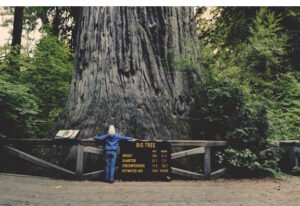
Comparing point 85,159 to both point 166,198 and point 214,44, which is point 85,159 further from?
point 214,44

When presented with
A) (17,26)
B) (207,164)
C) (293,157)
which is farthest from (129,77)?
(17,26)

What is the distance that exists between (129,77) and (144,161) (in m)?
2.74

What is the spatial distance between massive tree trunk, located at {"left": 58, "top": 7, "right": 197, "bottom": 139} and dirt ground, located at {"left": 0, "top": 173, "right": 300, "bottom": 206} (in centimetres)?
183

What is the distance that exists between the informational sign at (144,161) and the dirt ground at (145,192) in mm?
340

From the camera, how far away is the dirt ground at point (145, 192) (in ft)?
16.8

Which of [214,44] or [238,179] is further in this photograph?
[214,44]

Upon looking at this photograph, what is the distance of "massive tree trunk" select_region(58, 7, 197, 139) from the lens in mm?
8352

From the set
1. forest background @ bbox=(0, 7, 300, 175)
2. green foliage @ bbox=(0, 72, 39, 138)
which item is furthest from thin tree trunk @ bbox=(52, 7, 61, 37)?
green foliage @ bbox=(0, 72, 39, 138)

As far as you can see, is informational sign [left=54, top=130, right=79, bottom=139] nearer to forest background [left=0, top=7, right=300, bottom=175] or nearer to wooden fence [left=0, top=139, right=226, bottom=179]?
wooden fence [left=0, top=139, right=226, bottom=179]

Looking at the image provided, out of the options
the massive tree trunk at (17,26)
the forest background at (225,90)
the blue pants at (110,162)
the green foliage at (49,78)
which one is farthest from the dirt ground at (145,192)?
the massive tree trunk at (17,26)

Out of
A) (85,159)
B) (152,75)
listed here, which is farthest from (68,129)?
(152,75)

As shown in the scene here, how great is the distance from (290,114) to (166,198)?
8.19 metres

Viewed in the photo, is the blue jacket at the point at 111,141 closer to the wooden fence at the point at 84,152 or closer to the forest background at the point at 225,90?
the wooden fence at the point at 84,152

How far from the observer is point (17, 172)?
7.90 metres
